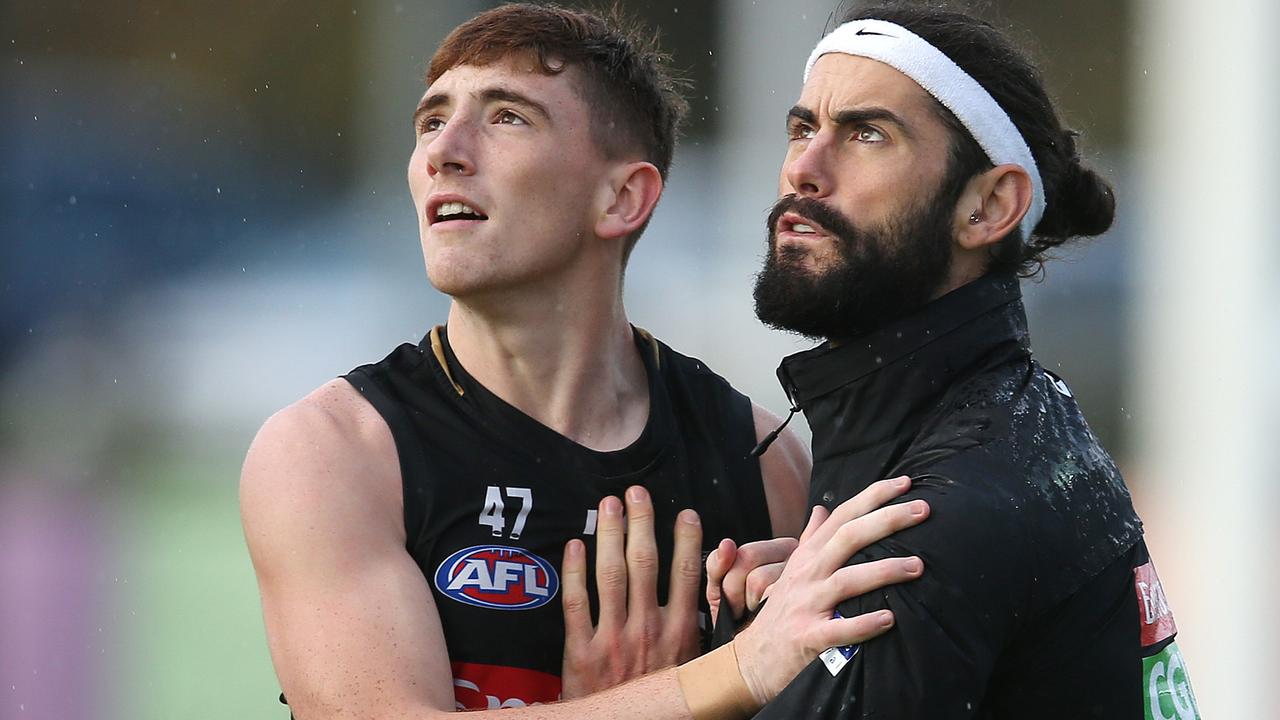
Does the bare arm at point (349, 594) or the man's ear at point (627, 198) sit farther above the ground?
the man's ear at point (627, 198)

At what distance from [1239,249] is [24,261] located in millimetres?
6667

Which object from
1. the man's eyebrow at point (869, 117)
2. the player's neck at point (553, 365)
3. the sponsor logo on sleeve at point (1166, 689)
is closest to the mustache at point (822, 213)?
the man's eyebrow at point (869, 117)

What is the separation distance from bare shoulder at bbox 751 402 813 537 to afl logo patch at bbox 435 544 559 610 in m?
0.61

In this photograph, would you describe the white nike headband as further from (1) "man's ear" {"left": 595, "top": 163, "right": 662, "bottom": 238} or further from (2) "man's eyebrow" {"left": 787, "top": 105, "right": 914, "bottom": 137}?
(1) "man's ear" {"left": 595, "top": 163, "right": 662, "bottom": 238}

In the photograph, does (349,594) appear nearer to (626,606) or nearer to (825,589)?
(626,606)

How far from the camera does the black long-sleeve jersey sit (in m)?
2.80

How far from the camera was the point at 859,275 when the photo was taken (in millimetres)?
3303

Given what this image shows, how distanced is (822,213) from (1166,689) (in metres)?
1.12

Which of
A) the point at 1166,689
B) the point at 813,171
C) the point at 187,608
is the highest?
the point at 813,171

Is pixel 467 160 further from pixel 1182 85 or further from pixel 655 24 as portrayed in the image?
pixel 655 24

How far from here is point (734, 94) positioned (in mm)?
9359

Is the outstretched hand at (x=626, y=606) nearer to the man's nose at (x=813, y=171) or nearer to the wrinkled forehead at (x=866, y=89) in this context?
the man's nose at (x=813, y=171)

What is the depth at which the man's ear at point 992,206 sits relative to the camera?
3.40 m

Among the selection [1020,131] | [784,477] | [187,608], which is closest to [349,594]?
[784,477]
